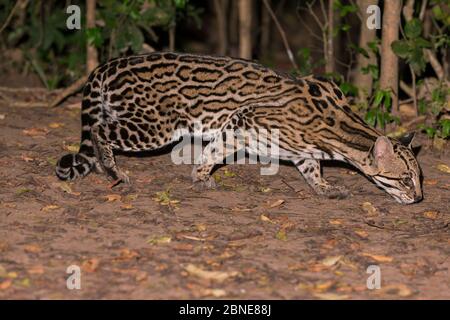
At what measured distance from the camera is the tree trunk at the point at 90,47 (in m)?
10.9

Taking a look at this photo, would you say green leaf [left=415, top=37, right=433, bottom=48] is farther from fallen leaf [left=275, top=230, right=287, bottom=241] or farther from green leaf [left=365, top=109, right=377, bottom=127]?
fallen leaf [left=275, top=230, right=287, bottom=241]

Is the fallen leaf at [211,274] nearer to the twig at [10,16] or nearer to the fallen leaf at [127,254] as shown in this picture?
the fallen leaf at [127,254]

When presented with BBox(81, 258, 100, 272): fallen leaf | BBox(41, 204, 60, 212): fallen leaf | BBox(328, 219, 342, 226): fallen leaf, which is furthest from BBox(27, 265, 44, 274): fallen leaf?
BBox(328, 219, 342, 226): fallen leaf

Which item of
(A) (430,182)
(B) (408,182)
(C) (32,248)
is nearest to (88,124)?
(C) (32,248)

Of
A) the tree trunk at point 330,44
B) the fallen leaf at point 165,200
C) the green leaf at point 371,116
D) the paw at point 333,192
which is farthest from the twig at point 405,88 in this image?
the fallen leaf at point 165,200

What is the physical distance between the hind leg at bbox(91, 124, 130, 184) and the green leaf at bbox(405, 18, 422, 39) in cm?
362

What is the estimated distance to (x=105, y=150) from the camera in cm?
853

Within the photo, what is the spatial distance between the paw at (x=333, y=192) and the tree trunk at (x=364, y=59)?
242 cm

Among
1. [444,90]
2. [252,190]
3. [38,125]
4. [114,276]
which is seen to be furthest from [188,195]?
[444,90]

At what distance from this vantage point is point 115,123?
337 inches

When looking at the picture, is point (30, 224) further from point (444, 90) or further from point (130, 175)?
point (444, 90)

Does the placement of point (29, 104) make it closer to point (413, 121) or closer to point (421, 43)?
point (413, 121)

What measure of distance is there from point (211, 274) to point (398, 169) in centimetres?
262

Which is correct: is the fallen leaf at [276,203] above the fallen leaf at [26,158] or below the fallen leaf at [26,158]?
below
